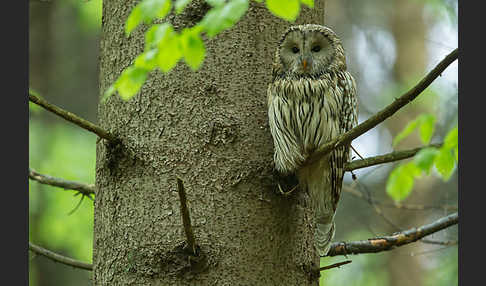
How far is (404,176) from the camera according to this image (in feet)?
14.3

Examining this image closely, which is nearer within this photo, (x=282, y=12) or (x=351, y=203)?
(x=282, y=12)

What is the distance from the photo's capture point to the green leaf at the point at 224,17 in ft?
6.36

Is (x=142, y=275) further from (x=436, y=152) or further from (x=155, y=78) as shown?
(x=436, y=152)

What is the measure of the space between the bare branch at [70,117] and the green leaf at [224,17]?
0.90 meters

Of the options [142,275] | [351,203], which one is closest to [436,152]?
[142,275]

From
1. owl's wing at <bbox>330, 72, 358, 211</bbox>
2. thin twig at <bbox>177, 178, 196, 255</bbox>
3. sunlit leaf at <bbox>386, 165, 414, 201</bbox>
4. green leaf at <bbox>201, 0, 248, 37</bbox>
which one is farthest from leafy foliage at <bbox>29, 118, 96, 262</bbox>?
green leaf at <bbox>201, 0, 248, 37</bbox>

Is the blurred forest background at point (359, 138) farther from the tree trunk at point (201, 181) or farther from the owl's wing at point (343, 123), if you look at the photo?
the tree trunk at point (201, 181)

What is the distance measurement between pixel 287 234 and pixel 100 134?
0.96 meters

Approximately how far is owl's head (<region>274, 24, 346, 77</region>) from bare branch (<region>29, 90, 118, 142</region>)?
100cm

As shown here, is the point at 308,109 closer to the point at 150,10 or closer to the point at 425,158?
the point at 425,158

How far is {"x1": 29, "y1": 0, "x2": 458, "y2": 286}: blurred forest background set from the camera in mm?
8547

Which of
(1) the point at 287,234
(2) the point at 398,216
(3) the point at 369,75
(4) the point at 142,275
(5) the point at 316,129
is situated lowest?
(4) the point at 142,275

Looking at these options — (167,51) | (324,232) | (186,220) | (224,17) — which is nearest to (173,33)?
(167,51)

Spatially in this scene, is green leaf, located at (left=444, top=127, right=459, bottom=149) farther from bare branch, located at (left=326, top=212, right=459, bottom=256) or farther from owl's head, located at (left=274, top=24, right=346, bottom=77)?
owl's head, located at (left=274, top=24, right=346, bottom=77)
